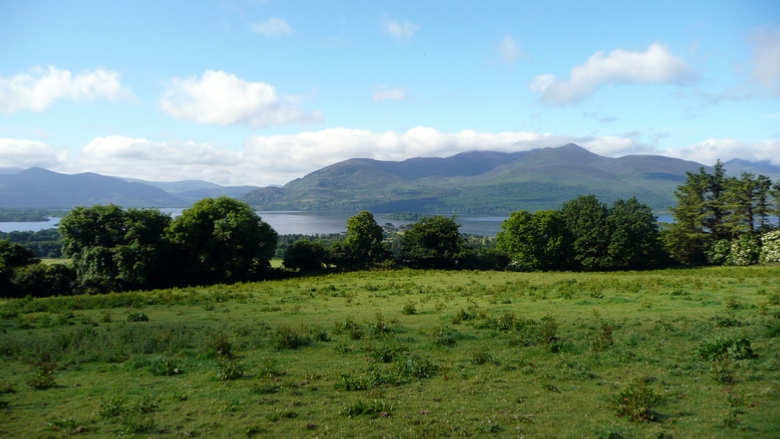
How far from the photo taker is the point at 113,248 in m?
37.2

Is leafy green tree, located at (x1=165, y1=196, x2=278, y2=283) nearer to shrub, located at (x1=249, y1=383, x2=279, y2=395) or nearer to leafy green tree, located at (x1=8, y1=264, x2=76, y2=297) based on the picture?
leafy green tree, located at (x1=8, y1=264, x2=76, y2=297)

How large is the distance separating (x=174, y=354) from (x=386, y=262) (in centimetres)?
4074

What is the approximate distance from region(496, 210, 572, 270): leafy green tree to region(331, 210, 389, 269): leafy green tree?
19.1m

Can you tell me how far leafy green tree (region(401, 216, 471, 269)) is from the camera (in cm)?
5456

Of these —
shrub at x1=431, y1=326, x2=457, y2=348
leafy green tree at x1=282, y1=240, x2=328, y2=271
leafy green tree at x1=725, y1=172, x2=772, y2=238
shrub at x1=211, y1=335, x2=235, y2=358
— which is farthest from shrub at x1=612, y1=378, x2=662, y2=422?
leafy green tree at x1=725, y1=172, x2=772, y2=238

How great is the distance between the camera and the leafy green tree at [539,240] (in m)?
55.9

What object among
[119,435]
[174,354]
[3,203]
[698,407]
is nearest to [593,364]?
[698,407]

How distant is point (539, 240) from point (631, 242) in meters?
11.4

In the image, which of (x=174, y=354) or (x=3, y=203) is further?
(x=3, y=203)

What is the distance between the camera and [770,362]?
10.6m

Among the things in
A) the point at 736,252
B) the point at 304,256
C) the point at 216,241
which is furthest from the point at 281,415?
the point at 736,252

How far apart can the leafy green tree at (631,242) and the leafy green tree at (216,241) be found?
4426 centimetres

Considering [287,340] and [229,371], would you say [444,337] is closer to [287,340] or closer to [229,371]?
[287,340]

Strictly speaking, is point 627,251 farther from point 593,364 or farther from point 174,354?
point 174,354
